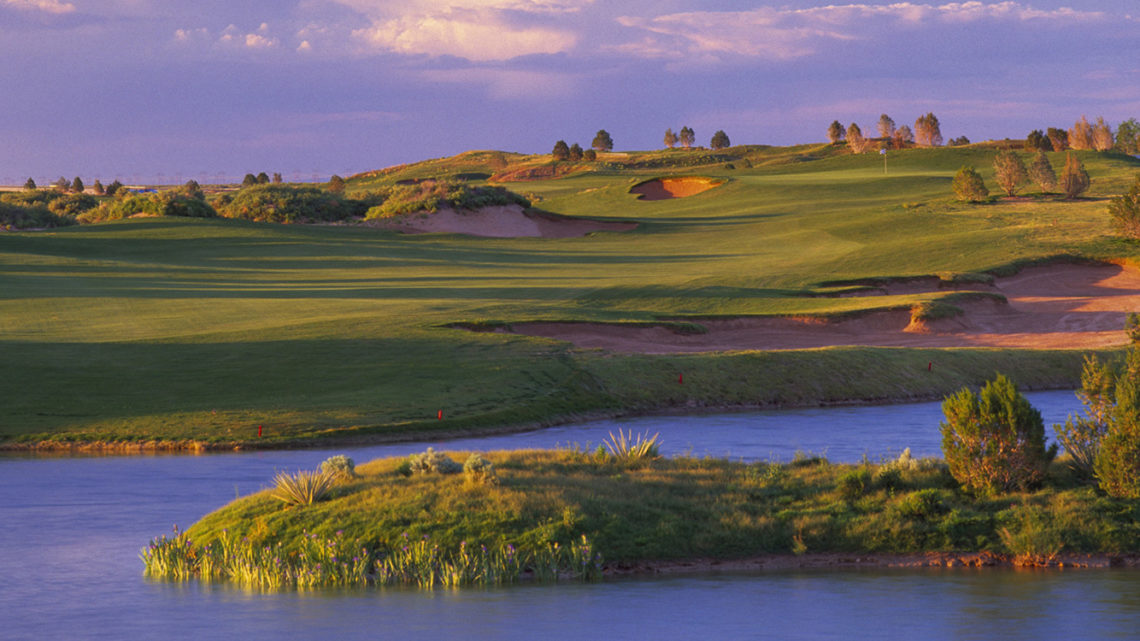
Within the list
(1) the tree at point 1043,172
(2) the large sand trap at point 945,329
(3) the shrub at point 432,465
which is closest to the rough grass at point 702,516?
(3) the shrub at point 432,465

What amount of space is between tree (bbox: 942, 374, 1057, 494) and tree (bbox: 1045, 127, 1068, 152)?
6054 inches

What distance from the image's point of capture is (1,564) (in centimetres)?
2272

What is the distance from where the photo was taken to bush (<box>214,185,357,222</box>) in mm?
115000

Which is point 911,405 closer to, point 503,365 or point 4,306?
point 503,365

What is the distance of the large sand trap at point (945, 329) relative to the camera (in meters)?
53.1

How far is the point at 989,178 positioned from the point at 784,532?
383 ft

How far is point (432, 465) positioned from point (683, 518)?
522cm

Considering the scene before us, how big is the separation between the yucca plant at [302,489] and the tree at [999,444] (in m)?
11.5

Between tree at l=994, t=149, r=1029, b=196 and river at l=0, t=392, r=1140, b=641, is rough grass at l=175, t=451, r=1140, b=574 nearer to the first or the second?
river at l=0, t=392, r=1140, b=641

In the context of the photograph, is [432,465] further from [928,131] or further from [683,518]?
[928,131]

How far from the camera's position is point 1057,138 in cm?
16975

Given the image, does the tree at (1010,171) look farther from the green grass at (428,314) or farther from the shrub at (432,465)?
the shrub at (432,465)

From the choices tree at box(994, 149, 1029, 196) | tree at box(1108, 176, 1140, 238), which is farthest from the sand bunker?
tree at box(1108, 176, 1140, 238)

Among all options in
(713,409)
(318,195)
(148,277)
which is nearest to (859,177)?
(318,195)
